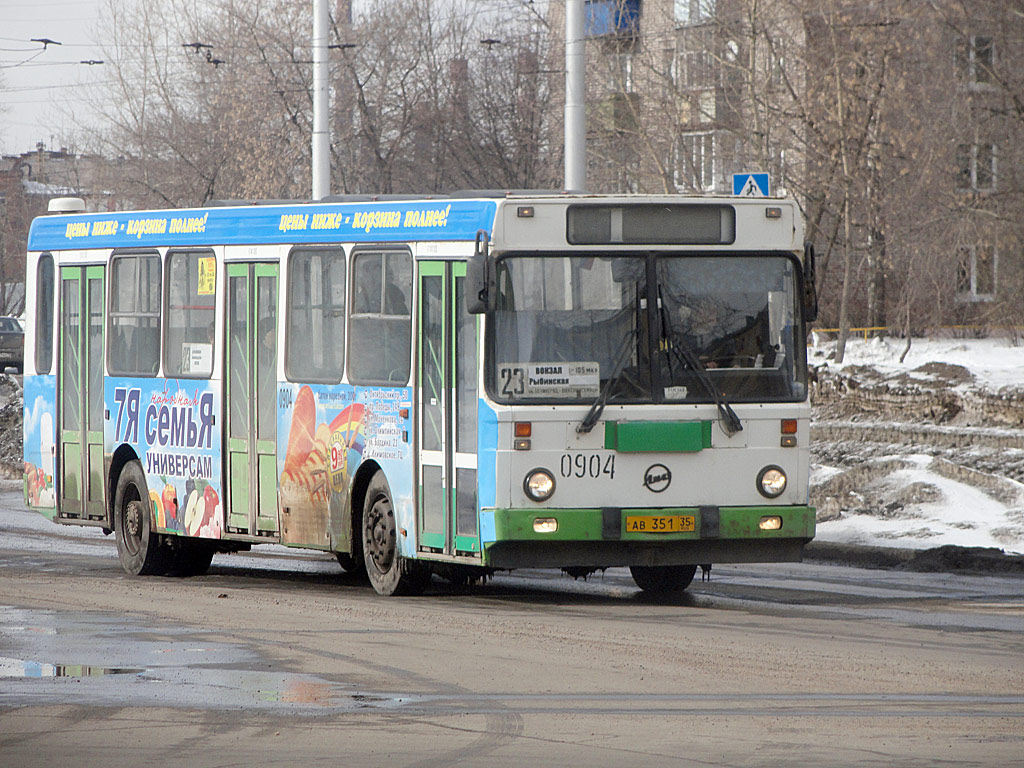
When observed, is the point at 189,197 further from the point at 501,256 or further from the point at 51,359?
the point at 501,256

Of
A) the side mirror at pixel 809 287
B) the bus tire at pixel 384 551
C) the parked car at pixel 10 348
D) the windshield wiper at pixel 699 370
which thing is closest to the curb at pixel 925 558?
the side mirror at pixel 809 287

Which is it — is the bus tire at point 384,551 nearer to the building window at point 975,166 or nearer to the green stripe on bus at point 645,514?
the green stripe on bus at point 645,514

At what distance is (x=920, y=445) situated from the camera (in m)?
25.8

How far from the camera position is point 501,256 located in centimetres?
1132

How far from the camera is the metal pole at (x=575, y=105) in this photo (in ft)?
62.5

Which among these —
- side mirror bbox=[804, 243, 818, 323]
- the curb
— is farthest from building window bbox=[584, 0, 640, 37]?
side mirror bbox=[804, 243, 818, 323]

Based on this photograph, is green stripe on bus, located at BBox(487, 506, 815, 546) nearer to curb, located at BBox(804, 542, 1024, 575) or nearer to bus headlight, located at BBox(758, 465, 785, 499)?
bus headlight, located at BBox(758, 465, 785, 499)

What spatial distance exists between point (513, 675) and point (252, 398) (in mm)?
5488

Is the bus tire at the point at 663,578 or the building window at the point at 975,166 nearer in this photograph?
the bus tire at the point at 663,578

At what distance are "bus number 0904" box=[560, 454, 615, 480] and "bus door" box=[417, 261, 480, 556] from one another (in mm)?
609

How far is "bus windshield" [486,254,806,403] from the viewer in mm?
11320

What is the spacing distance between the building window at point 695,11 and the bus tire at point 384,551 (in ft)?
70.9

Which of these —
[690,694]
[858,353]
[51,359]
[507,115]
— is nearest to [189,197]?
[507,115]

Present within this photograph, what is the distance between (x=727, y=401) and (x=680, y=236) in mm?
1116
